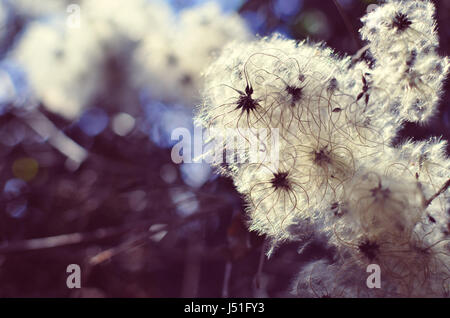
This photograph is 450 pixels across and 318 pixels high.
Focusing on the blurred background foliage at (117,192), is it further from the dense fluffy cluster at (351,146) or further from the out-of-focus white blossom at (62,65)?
the dense fluffy cluster at (351,146)

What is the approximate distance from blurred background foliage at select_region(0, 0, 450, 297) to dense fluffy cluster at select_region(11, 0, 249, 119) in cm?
12

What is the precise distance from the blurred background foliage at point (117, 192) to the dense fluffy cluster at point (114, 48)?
12 centimetres

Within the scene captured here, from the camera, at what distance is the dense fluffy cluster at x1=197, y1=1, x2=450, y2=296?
1.32 meters

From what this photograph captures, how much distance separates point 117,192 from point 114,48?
1182mm

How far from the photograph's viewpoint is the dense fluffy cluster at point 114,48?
277cm

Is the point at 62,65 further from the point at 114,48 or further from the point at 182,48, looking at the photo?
the point at 182,48

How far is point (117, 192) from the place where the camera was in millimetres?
3217

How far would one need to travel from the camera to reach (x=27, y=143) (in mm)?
3934

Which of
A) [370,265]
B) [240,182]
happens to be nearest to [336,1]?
[240,182]

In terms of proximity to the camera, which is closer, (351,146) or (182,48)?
(351,146)

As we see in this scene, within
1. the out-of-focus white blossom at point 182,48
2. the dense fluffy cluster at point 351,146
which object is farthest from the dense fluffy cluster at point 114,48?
the dense fluffy cluster at point 351,146

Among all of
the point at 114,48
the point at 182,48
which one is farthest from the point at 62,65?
the point at 182,48
